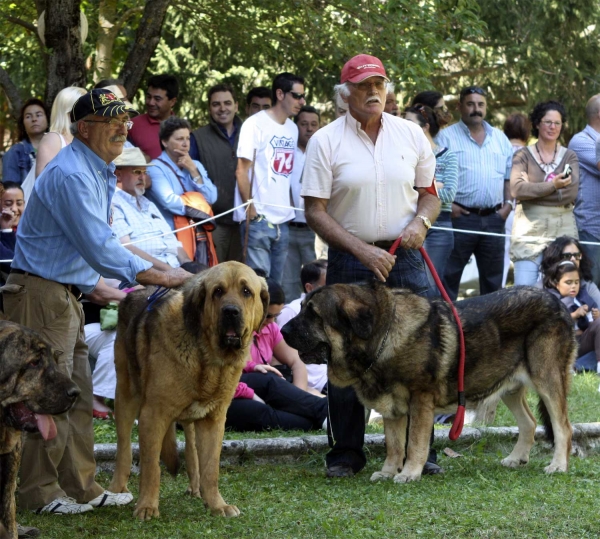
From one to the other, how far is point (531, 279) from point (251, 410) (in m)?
4.60

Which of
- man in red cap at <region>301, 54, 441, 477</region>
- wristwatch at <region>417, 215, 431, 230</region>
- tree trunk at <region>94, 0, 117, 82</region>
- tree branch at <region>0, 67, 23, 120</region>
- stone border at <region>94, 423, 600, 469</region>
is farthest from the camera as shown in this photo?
tree trunk at <region>94, 0, 117, 82</region>

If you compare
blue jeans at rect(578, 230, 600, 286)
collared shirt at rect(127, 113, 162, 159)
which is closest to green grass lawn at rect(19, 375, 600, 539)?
collared shirt at rect(127, 113, 162, 159)

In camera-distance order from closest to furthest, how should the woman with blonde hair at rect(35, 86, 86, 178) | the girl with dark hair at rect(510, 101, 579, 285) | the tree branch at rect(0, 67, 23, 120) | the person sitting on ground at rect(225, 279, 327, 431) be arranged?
the woman with blonde hair at rect(35, 86, 86, 178), the person sitting on ground at rect(225, 279, 327, 431), the girl with dark hair at rect(510, 101, 579, 285), the tree branch at rect(0, 67, 23, 120)

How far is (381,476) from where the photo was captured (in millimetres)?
6785

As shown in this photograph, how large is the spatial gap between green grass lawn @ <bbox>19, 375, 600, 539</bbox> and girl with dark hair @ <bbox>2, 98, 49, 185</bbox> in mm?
4139

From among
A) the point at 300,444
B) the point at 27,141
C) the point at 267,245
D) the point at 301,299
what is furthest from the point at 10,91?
the point at 300,444

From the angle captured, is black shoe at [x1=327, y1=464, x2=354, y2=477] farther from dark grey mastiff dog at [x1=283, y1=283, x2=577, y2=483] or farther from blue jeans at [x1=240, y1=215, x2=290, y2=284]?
blue jeans at [x1=240, y1=215, x2=290, y2=284]

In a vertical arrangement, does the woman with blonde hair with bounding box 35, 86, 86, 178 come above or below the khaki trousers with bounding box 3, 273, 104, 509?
above

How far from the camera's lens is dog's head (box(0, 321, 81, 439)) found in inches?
192

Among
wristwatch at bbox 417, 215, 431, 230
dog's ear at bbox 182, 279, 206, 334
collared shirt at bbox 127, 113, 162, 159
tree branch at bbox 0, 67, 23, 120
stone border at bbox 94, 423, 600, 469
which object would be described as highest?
tree branch at bbox 0, 67, 23, 120

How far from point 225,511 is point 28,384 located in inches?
59.6

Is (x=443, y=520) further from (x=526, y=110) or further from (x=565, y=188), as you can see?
(x=526, y=110)

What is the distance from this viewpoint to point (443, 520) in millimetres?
5465

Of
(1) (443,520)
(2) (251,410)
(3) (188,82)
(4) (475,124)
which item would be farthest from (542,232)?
(3) (188,82)
